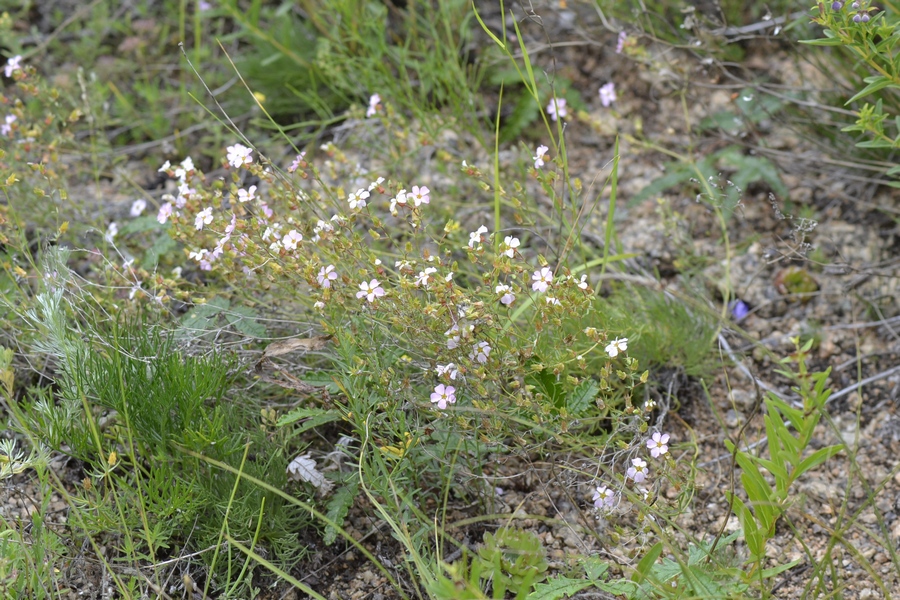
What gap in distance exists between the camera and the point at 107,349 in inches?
82.4

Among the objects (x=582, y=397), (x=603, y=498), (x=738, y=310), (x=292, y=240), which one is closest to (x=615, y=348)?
(x=582, y=397)

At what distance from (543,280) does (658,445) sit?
0.47m

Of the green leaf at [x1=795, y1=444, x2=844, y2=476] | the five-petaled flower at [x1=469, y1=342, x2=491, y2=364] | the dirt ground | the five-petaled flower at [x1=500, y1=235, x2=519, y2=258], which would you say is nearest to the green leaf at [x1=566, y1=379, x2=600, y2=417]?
the dirt ground

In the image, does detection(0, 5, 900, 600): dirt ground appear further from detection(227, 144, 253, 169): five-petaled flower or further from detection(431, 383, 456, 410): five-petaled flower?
detection(227, 144, 253, 169): five-petaled flower

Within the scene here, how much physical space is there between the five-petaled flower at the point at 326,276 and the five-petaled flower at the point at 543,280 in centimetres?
49

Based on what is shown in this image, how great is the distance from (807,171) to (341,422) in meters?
2.04

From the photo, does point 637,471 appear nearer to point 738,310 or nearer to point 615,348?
point 615,348

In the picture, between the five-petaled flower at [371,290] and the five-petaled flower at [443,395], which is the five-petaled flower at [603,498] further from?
the five-petaled flower at [371,290]

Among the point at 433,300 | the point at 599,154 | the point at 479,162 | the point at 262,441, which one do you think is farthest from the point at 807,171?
the point at 262,441

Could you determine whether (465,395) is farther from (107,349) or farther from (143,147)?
(143,147)

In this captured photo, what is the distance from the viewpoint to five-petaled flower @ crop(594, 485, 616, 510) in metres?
1.88

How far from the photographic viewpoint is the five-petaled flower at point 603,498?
1.88 metres

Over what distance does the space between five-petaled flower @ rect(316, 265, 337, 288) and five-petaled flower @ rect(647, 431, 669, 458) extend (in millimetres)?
858

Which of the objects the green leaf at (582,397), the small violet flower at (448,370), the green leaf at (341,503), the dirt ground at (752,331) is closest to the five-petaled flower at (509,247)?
the small violet flower at (448,370)
